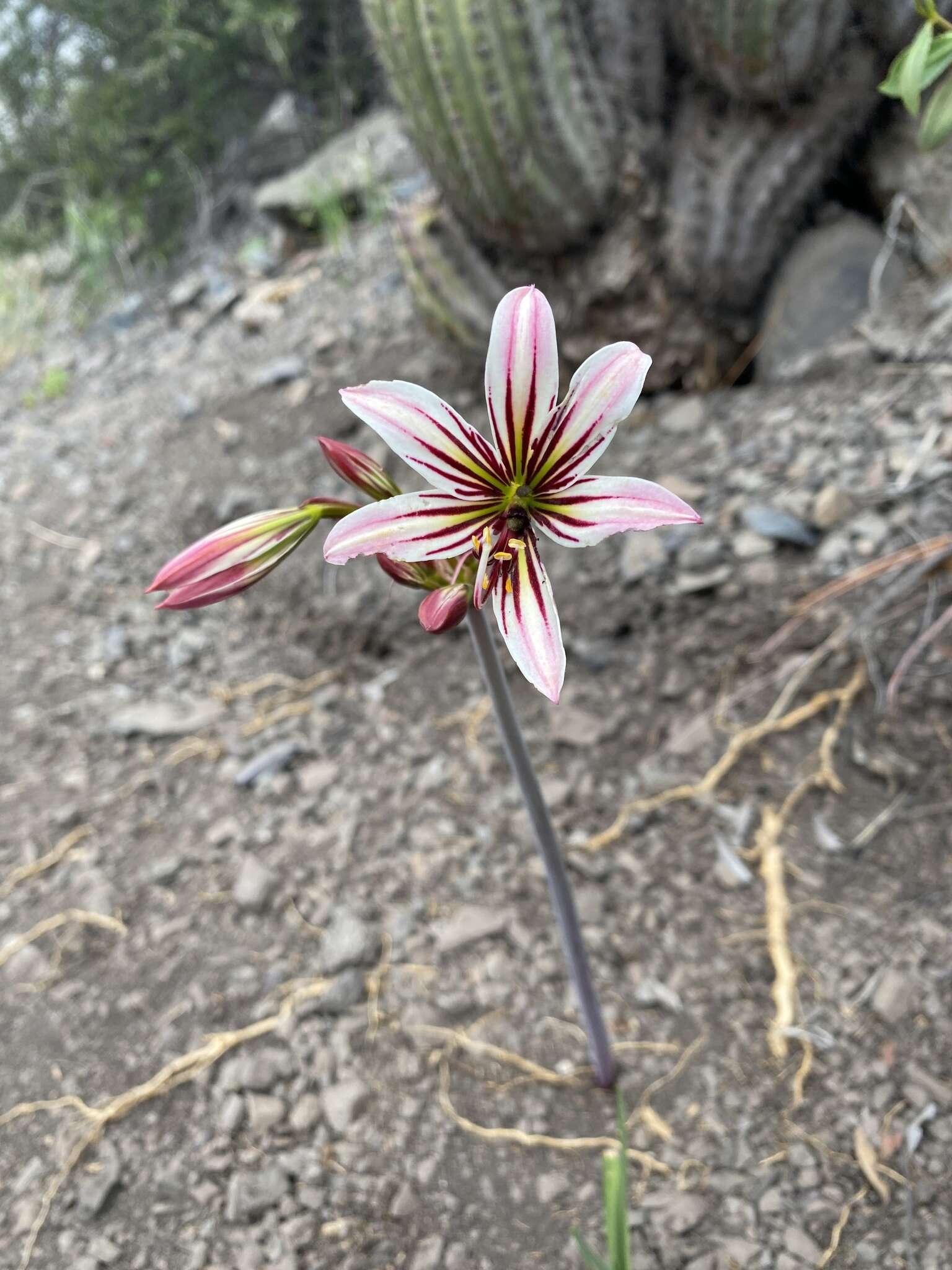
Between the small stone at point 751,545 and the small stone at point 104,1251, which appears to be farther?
the small stone at point 751,545

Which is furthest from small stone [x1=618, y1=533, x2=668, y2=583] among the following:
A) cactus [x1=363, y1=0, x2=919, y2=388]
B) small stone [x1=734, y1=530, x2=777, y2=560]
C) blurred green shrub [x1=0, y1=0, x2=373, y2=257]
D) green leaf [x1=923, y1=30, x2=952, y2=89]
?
blurred green shrub [x1=0, y1=0, x2=373, y2=257]

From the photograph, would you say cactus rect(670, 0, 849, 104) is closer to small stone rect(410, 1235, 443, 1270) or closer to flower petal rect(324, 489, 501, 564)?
flower petal rect(324, 489, 501, 564)

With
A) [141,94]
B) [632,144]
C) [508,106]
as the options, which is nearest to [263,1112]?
[508,106]

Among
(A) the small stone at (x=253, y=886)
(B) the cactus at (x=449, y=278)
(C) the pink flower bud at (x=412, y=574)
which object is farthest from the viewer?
(B) the cactus at (x=449, y=278)

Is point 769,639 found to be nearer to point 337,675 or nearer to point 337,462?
point 337,675

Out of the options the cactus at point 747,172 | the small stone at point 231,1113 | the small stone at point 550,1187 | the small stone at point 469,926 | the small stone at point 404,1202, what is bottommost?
the small stone at point 550,1187

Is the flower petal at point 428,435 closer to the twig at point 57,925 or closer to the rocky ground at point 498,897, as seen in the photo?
the rocky ground at point 498,897

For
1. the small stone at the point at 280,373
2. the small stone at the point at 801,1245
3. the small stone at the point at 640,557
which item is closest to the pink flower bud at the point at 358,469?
the small stone at the point at 801,1245
